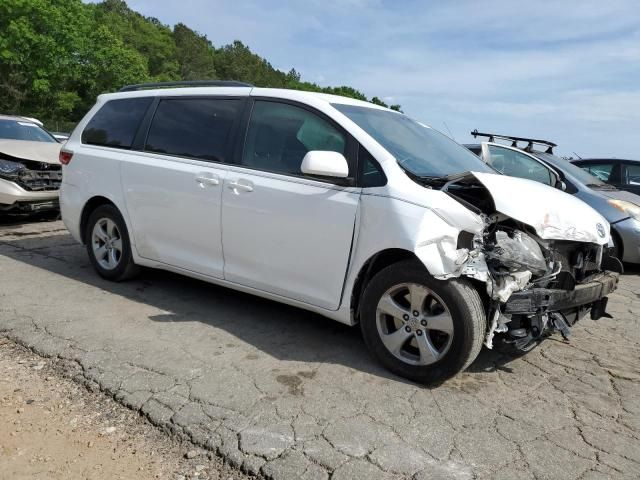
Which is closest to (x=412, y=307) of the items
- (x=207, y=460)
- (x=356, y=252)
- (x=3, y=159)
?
(x=356, y=252)

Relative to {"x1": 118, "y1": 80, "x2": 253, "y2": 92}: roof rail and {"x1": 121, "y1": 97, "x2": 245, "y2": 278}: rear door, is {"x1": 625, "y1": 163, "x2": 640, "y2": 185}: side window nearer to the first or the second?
{"x1": 118, "y1": 80, "x2": 253, "y2": 92}: roof rail

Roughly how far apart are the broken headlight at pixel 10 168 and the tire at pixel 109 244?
289cm

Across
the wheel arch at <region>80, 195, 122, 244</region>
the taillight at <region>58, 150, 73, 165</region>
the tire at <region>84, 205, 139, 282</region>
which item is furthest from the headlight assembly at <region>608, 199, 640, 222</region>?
the taillight at <region>58, 150, 73, 165</region>

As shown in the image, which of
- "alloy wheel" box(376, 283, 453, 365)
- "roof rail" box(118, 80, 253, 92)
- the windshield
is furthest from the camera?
the windshield

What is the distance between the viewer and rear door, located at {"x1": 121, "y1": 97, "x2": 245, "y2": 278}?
4332mm

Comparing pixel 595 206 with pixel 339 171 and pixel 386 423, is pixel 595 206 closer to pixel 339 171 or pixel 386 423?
pixel 339 171

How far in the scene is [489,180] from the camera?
349 cm

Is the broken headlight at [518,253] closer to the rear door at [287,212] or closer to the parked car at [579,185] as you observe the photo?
the rear door at [287,212]

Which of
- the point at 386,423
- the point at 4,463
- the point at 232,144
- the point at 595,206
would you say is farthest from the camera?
the point at 595,206

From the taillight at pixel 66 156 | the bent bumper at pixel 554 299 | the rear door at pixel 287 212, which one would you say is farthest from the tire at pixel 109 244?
the bent bumper at pixel 554 299

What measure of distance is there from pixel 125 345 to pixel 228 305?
1125 mm

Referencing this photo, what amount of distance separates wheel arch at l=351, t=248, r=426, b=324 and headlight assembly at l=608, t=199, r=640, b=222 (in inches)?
179

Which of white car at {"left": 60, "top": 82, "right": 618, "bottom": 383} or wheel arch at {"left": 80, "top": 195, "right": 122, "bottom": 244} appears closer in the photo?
white car at {"left": 60, "top": 82, "right": 618, "bottom": 383}

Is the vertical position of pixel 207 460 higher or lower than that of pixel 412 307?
lower
